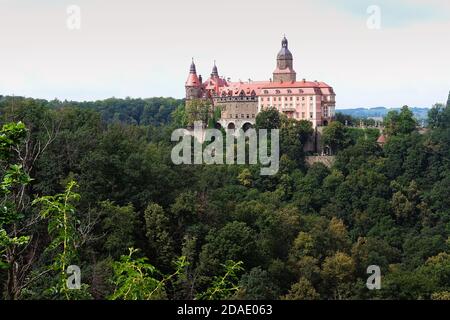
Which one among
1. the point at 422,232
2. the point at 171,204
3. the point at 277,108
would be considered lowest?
→ the point at 422,232

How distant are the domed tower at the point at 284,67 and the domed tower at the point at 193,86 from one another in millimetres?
6039

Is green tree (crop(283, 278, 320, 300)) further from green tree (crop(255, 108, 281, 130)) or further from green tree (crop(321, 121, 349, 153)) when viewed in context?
green tree (crop(255, 108, 281, 130))

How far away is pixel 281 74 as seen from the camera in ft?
206

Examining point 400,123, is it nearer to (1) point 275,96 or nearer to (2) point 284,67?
(1) point 275,96

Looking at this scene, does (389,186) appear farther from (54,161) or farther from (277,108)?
(54,161)

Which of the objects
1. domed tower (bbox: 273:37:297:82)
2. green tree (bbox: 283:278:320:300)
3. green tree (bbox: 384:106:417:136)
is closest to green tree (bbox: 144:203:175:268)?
green tree (bbox: 283:278:320:300)

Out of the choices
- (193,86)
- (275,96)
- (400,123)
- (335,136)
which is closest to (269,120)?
(335,136)

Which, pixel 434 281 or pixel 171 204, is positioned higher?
pixel 171 204

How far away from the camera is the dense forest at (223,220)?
23.4 m

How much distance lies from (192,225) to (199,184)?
7171 millimetres

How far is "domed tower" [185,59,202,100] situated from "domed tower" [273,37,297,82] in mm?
6039

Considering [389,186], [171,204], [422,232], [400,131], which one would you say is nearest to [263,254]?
[171,204]

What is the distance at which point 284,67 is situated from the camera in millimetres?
62875

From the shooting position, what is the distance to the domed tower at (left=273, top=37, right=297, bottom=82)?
62.6 meters
